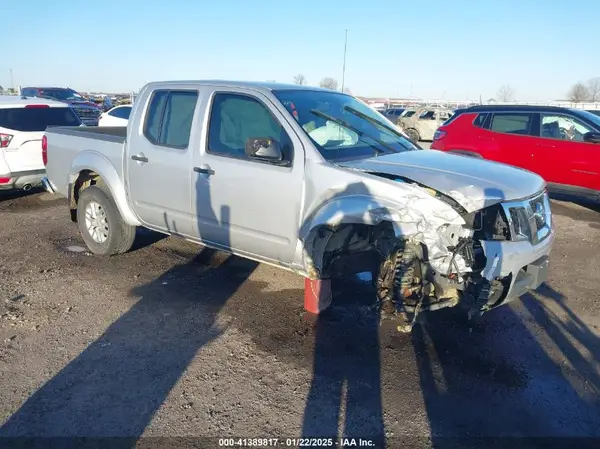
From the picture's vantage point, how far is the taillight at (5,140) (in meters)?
7.96

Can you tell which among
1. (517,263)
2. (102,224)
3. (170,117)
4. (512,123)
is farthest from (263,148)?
(512,123)

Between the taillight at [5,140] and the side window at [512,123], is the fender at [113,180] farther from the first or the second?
the side window at [512,123]

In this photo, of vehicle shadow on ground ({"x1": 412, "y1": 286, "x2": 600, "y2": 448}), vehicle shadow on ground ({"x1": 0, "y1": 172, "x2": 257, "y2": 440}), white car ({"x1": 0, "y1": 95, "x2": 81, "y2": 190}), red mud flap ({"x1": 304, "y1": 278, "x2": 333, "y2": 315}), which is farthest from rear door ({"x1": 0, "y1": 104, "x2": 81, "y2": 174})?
vehicle shadow on ground ({"x1": 412, "y1": 286, "x2": 600, "y2": 448})

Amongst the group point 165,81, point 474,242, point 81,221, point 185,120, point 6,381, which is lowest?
point 6,381

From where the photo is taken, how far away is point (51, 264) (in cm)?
565

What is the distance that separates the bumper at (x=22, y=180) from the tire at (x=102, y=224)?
2.79 meters

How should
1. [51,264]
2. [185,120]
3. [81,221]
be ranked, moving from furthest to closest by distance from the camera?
[81,221] < [51,264] < [185,120]

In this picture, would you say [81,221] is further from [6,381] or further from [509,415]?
[509,415]

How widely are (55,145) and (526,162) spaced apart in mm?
7419

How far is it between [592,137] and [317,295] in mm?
6129

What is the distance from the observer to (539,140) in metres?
8.81

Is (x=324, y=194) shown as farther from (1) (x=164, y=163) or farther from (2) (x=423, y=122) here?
(2) (x=423, y=122)

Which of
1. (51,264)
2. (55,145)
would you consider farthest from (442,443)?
(55,145)

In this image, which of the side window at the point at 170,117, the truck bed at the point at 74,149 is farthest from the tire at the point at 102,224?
the side window at the point at 170,117
